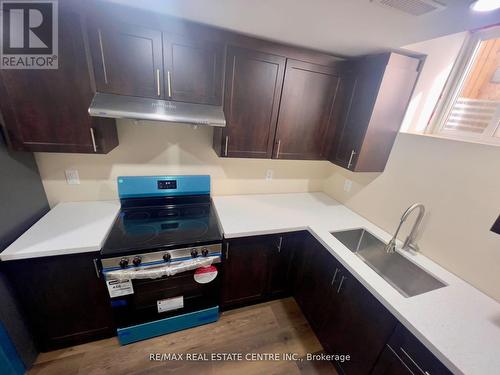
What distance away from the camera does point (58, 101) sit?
1.16 metres

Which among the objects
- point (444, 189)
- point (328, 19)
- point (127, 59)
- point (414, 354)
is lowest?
point (414, 354)

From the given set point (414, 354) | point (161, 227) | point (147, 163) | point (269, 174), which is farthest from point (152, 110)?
point (414, 354)

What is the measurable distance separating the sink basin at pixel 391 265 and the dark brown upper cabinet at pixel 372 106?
0.56 meters

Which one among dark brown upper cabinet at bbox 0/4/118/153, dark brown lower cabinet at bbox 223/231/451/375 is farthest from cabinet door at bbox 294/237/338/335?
dark brown upper cabinet at bbox 0/4/118/153

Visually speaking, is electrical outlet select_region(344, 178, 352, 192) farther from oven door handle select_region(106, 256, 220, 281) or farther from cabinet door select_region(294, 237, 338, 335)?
oven door handle select_region(106, 256, 220, 281)

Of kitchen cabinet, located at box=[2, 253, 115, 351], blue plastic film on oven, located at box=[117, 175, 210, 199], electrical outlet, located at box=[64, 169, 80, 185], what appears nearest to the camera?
kitchen cabinet, located at box=[2, 253, 115, 351]

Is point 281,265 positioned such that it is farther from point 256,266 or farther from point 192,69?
point 192,69

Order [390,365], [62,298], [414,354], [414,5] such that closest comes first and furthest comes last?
[414,5]
[414,354]
[390,365]
[62,298]

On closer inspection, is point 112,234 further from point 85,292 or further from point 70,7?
point 70,7

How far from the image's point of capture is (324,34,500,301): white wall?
1.08 meters

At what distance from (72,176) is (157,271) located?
105 cm

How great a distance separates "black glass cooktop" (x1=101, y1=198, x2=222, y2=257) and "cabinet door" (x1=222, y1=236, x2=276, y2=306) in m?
0.21

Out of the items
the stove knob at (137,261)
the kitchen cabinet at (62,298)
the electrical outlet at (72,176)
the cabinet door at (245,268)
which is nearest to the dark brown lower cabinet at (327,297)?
the cabinet door at (245,268)

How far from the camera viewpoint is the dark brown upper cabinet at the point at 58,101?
1.08 m
